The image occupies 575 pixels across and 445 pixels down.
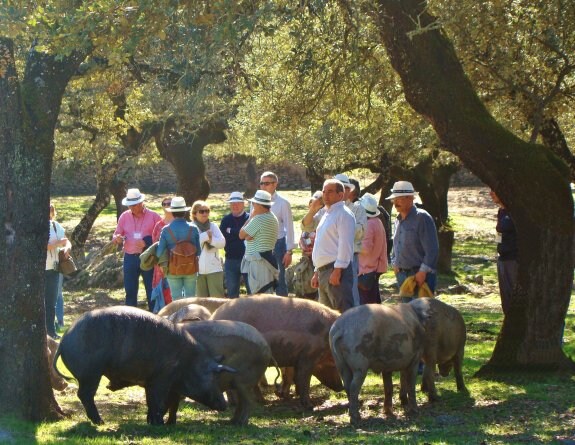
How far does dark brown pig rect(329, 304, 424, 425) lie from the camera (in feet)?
31.3

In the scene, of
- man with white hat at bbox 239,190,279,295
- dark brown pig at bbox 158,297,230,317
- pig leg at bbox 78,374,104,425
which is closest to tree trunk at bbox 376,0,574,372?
man with white hat at bbox 239,190,279,295

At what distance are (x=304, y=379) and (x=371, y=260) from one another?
3.00 metres

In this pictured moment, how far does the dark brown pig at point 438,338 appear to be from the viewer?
10602 mm

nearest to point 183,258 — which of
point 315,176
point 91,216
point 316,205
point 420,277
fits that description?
point 316,205

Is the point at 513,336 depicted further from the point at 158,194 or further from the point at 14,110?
the point at 158,194

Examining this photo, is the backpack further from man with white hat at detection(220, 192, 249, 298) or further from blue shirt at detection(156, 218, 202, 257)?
man with white hat at detection(220, 192, 249, 298)

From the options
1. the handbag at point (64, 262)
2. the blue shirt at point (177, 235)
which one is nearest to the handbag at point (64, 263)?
the handbag at point (64, 262)

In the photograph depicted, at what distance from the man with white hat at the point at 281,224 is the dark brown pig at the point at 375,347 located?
450 centimetres

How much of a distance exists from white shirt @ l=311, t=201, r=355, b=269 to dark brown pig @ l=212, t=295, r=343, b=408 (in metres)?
0.98

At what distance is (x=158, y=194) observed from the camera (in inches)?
1976

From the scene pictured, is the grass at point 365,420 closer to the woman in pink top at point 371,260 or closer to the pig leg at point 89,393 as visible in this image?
the pig leg at point 89,393

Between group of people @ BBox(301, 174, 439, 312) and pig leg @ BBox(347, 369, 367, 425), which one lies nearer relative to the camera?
pig leg @ BBox(347, 369, 367, 425)

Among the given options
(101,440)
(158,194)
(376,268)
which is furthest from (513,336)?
(158,194)

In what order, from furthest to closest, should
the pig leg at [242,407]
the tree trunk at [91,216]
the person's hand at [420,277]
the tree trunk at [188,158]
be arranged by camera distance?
the tree trunk at [91,216] → the tree trunk at [188,158] → the person's hand at [420,277] → the pig leg at [242,407]
